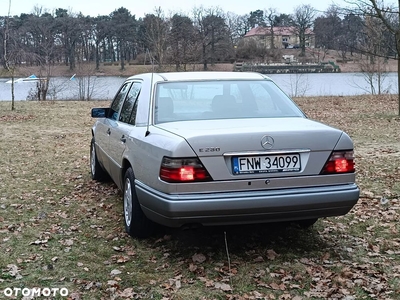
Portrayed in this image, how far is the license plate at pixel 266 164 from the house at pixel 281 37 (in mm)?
66965

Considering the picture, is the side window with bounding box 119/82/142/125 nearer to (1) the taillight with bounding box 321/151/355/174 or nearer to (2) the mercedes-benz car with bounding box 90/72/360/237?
(2) the mercedes-benz car with bounding box 90/72/360/237

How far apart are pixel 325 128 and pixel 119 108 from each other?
271 centimetres

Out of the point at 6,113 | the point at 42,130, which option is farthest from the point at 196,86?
the point at 6,113

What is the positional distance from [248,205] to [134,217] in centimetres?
133

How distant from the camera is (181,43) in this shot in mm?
33844

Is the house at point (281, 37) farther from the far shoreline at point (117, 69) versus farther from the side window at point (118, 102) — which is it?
the side window at point (118, 102)

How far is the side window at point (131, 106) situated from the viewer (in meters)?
5.30

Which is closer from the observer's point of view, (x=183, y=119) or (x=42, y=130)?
(x=183, y=119)

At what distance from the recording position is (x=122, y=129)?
5.38 m

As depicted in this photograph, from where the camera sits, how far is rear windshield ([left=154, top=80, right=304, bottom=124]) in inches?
188

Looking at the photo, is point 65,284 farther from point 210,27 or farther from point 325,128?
point 210,27

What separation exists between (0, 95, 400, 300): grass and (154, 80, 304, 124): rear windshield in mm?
1164

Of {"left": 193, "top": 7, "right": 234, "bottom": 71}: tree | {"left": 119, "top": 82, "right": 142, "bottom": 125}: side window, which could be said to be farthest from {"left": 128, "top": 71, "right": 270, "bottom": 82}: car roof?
{"left": 193, "top": 7, "right": 234, "bottom": 71}: tree

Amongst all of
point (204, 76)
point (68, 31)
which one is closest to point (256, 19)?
point (68, 31)
